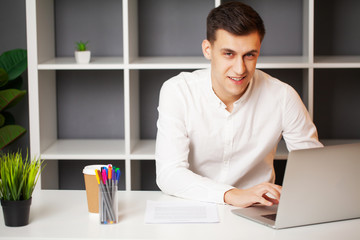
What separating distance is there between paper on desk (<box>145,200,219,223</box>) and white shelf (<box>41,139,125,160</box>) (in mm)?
1136

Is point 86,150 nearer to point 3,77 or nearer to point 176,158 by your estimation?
point 3,77

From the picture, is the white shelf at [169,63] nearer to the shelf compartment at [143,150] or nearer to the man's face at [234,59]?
the shelf compartment at [143,150]

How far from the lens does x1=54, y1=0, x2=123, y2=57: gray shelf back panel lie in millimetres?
3236

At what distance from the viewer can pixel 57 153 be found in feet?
9.64

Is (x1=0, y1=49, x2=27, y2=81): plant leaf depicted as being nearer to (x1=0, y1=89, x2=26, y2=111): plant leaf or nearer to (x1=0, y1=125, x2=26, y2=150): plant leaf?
(x1=0, y1=89, x2=26, y2=111): plant leaf

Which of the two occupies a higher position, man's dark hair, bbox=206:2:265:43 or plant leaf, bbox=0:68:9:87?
man's dark hair, bbox=206:2:265:43

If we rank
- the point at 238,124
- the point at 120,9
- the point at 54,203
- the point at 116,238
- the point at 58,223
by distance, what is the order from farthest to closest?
the point at 120,9 < the point at 238,124 < the point at 54,203 < the point at 58,223 < the point at 116,238

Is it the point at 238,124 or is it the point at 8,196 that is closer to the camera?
the point at 8,196

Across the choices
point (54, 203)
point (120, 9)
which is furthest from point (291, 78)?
point (54, 203)

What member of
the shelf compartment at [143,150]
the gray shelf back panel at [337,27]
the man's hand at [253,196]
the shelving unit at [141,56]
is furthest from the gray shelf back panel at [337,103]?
the man's hand at [253,196]

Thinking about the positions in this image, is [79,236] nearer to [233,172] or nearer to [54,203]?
[54,203]

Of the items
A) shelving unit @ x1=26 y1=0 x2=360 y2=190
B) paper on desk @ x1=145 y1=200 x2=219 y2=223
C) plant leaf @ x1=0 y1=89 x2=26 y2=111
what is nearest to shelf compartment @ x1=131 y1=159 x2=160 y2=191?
shelving unit @ x1=26 y1=0 x2=360 y2=190

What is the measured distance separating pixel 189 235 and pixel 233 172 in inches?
34.4

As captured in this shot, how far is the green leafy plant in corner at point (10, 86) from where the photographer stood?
2943 mm
